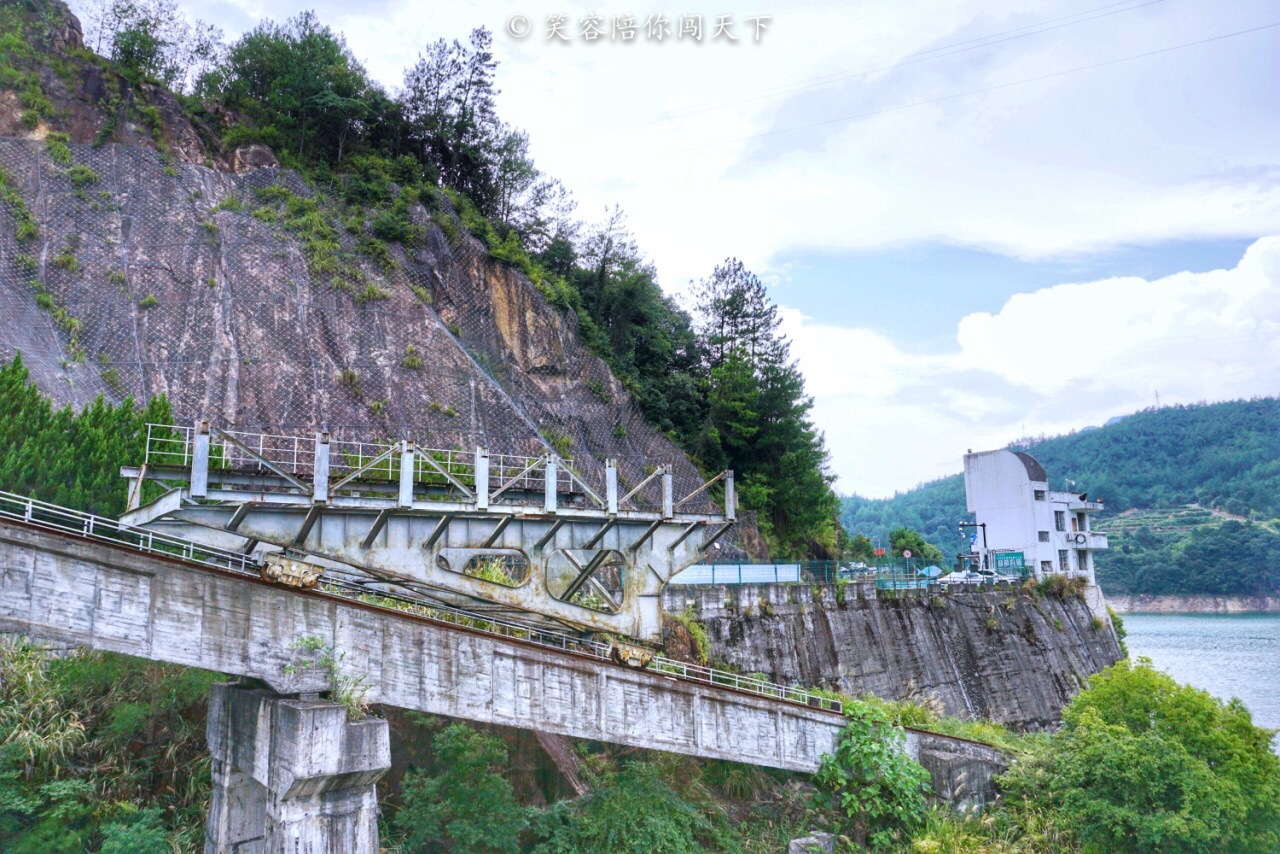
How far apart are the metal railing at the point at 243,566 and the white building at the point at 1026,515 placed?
3906 centimetres

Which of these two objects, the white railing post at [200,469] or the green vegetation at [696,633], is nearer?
the white railing post at [200,469]

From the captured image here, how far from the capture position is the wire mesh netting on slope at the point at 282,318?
28.7 meters

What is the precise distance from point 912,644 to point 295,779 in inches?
1020

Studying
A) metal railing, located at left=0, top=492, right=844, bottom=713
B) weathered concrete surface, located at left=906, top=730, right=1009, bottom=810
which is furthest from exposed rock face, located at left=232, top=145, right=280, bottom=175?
weathered concrete surface, located at left=906, top=730, right=1009, bottom=810

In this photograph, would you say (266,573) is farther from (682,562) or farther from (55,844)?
(682,562)

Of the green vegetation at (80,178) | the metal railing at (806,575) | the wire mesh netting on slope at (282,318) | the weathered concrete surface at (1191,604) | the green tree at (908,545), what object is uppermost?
the green vegetation at (80,178)

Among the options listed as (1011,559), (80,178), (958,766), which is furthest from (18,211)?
(1011,559)

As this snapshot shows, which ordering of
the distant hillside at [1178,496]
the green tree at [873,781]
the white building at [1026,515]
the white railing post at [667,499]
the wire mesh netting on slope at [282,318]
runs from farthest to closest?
1. the distant hillside at [1178,496]
2. the white building at [1026,515]
3. the wire mesh netting on slope at [282,318]
4. the white railing post at [667,499]
5. the green tree at [873,781]

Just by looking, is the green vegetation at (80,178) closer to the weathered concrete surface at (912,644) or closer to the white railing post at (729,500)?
the weathered concrete surface at (912,644)

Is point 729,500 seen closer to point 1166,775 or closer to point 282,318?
point 1166,775

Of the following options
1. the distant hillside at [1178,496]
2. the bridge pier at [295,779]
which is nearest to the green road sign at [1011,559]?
the bridge pier at [295,779]

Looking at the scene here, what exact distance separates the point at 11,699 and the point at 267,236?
80.7 ft

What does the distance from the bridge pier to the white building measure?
46.7m

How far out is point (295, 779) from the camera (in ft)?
42.5
